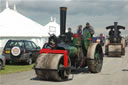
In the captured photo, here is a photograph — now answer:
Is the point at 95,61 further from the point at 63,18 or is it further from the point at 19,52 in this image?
the point at 19,52

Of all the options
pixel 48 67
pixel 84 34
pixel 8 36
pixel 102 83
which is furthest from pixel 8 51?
pixel 8 36

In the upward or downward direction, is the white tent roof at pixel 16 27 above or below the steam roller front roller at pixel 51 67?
above

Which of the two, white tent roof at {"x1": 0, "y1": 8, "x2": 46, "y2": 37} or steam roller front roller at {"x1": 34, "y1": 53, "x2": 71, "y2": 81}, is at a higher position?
white tent roof at {"x1": 0, "y1": 8, "x2": 46, "y2": 37}

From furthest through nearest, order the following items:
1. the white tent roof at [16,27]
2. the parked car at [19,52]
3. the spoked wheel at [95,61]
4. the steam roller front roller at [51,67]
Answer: the white tent roof at [16,27] < the parked car at [19,52] < the spoked wheel at [95,61] < the steam roller front roller at [51,67]

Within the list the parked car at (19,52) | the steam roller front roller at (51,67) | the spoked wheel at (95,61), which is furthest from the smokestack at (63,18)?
the parked car at (19,52)

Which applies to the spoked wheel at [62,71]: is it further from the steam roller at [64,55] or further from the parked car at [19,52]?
the parked car at [19,52]

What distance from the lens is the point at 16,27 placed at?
89.4 feet

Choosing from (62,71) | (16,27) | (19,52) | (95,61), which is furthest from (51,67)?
(16,27)

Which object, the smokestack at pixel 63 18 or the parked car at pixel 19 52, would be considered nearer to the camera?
the smokestack at pixel 63 18

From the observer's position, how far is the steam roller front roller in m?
8.30

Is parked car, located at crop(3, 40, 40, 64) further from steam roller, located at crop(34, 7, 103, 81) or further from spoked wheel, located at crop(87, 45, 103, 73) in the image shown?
spoked wheel, located at crop(87, 45, 103, 73)

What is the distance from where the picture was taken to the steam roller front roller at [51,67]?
830 centimetres

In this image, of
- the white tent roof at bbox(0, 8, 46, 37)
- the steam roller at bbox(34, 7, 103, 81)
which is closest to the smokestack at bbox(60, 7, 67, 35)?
the steam roller at bbox(34, 7, 103, 81)

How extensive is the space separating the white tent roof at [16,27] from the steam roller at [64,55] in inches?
649
